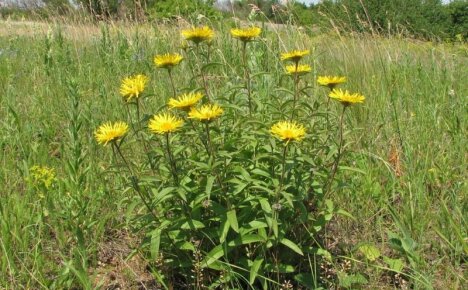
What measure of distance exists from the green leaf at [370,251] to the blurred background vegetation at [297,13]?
5.48 feet

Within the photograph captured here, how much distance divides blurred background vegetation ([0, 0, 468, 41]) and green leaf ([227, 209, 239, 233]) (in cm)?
175

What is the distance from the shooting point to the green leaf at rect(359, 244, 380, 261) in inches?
68.7

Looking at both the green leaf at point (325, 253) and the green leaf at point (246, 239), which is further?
the green leaf at point (325, 253)

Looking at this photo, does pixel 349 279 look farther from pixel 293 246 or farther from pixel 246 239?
pixel 246 239

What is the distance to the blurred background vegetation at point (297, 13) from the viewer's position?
179 inches

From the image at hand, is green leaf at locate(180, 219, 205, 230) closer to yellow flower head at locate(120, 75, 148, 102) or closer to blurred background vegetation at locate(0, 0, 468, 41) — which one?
yellow flower head at locate(120, 75, 148, 102)

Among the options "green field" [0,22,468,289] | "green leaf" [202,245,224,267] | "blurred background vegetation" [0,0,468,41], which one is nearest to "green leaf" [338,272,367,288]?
"green field" [0,22,468,289]

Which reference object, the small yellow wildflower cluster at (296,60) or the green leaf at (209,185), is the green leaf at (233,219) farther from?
the small yellow wildflower cluster at (296,60)

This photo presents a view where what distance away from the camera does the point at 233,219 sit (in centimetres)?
146

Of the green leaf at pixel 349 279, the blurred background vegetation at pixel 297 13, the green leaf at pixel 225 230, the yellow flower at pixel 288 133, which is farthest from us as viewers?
the blurred background vegetation at pixel 297 13

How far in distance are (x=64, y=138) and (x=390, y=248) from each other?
6.17 ft

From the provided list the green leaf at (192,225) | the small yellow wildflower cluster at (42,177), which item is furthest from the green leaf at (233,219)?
the small yellow wildflower cluster at (42,177)

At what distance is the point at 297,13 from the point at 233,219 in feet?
14.0

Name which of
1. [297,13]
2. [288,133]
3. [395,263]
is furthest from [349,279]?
[297,13]
